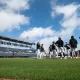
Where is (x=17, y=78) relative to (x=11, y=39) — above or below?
below

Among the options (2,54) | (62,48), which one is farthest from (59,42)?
(2,54)

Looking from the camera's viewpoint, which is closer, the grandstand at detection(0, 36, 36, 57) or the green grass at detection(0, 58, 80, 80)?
the green grass at detection(0, 58, 80, 80)

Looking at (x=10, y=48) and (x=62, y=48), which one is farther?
(x=10, y=48)

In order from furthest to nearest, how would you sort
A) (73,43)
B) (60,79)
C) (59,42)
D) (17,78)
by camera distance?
(59,42) → (73,43) → (17,78) → (60,79)

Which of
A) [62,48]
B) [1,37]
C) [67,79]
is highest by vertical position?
[1,37]

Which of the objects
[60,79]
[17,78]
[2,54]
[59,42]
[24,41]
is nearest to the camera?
[60,79]

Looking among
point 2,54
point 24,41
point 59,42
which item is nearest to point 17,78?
point 59,42

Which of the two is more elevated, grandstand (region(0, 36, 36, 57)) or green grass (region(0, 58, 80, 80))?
grandstand (region(0, 36, 36, 57))

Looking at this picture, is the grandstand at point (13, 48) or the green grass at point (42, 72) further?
the grandstand at point (13, 48)

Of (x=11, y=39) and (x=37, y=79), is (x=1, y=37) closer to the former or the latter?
(x=11, y=39)

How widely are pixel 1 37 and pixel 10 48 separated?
475cm

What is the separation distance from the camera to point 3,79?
757 cm

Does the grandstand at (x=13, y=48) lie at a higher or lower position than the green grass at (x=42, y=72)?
higher

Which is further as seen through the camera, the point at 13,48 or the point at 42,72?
the point at 13,48
